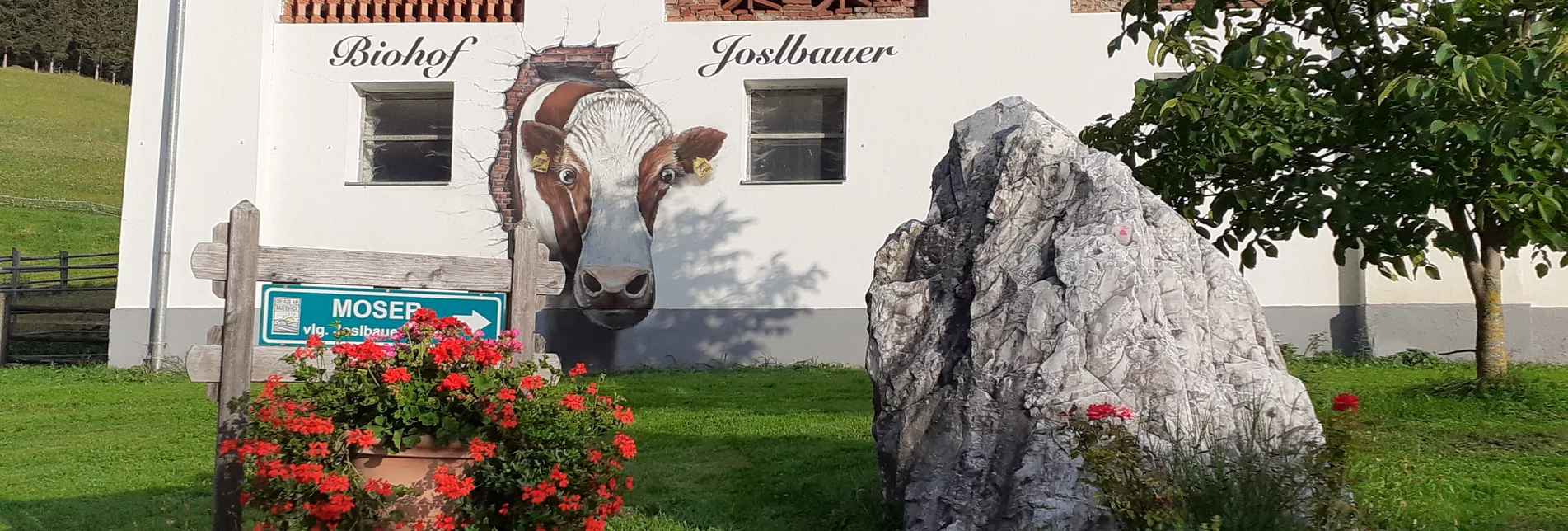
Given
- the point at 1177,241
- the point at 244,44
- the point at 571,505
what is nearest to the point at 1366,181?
the point at 1177,241

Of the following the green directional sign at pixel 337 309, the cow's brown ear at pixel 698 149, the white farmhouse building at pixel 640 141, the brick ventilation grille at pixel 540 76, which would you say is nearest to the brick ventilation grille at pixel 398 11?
the white farmhouse building at pixel 640 141

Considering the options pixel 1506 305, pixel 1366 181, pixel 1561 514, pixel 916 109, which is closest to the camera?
pixel 1561 514

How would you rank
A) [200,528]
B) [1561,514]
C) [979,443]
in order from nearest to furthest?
[979,443] → [1561,514] → [200,528]

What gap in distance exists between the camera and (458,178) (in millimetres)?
14422

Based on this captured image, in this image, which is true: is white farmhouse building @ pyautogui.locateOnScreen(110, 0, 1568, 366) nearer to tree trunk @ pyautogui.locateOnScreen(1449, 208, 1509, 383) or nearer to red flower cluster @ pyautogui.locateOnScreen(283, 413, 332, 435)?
tree trunk @ pyautogui.locateOnScreen(1449, 208, 1509, 383)

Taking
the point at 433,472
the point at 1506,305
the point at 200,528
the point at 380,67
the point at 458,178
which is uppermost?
the point at 380,67

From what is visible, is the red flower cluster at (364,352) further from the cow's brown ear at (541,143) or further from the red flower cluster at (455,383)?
the cow's brown ear at (541,143)

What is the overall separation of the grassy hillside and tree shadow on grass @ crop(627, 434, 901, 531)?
3142cm

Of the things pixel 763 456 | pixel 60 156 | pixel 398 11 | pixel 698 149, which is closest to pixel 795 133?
pixel 698 149

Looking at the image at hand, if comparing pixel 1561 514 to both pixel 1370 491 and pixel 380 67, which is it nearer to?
pixel 1370 491

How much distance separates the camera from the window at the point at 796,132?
14477mm

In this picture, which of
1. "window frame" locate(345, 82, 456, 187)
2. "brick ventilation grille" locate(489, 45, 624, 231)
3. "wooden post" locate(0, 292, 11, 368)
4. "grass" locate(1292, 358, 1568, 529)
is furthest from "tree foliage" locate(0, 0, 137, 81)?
"grass" locate(1292, 358, 1568, 529)

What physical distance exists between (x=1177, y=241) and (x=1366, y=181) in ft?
9.84

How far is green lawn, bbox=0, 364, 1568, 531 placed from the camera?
6340 mm
